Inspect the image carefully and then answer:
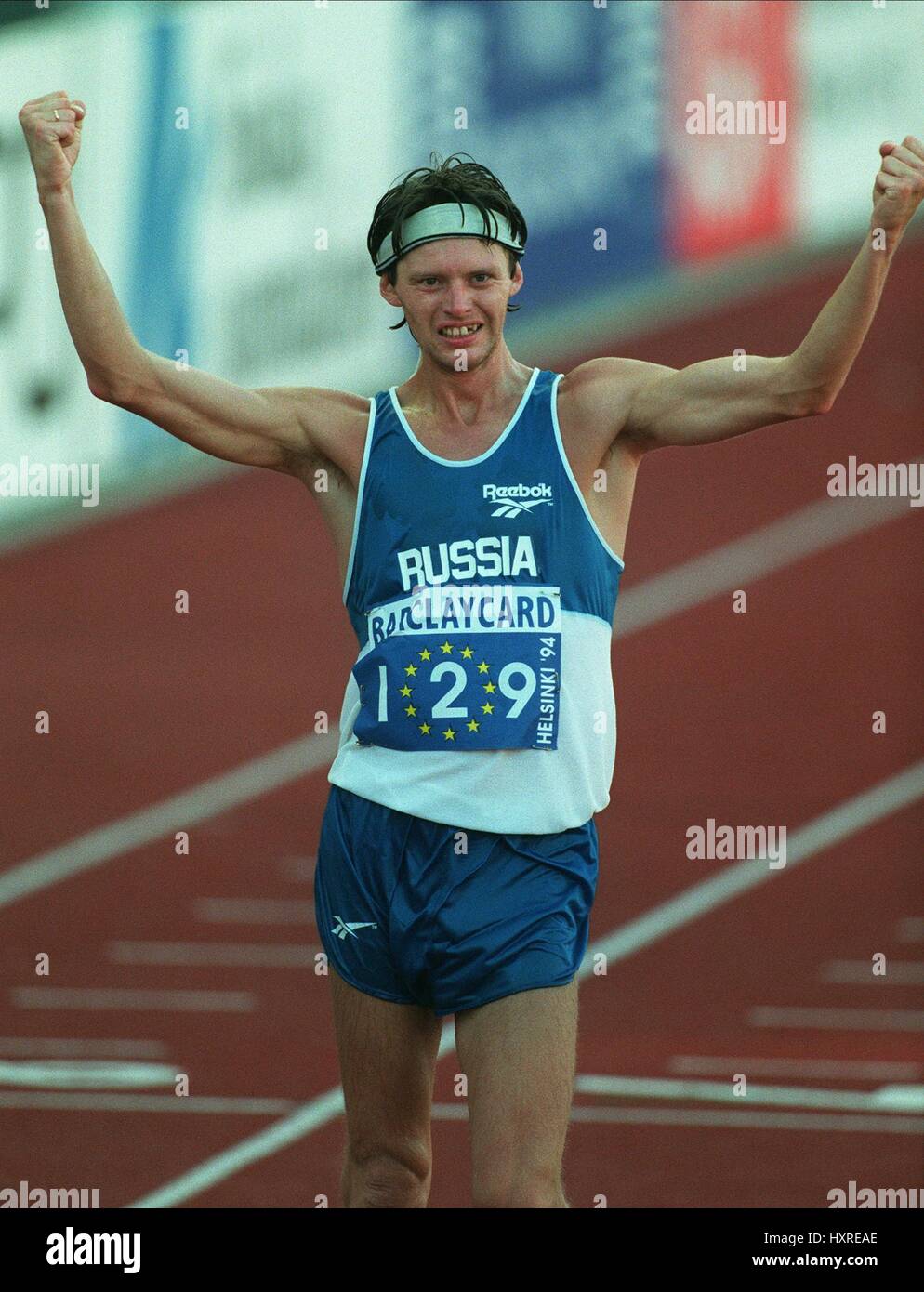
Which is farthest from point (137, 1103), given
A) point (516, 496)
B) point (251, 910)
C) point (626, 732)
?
point (626, 732)

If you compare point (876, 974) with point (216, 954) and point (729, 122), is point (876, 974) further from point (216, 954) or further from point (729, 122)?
point (729, 122)

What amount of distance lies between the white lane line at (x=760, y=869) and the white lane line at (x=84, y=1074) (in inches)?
88.2

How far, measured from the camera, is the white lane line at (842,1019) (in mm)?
7469

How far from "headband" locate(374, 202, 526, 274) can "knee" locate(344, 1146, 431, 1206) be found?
186cm

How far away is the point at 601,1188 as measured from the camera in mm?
5551

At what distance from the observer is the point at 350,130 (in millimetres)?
10688

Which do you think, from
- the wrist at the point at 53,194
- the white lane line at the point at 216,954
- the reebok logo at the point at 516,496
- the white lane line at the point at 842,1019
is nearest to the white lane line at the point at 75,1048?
the white lane line at the point at 216,954

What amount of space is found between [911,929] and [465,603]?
5719 mm

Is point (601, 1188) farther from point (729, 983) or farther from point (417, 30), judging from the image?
point (417, 30)

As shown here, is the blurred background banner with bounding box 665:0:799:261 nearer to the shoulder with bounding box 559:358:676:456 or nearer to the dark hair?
the dark hair

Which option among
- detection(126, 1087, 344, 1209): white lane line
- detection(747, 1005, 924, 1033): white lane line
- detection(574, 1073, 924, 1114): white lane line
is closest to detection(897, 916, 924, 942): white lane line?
detection(747, 1005, 924, 1033): white lane line

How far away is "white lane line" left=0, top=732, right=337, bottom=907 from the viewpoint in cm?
930
